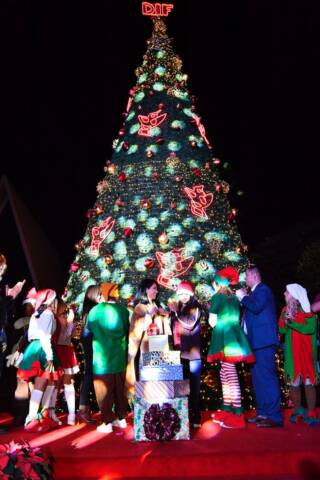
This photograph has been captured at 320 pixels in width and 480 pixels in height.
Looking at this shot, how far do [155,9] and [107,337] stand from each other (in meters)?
6.66

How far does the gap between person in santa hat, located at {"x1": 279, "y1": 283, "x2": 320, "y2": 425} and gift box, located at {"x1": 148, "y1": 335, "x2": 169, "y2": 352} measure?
1.60 m

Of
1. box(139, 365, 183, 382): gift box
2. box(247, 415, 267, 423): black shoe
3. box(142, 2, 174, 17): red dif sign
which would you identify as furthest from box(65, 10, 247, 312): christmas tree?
box(139, 365, 183, 382): gift box

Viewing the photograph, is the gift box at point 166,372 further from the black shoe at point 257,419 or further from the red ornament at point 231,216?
the red ornament at point 231,216

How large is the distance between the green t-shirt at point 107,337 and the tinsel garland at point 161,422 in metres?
0.72

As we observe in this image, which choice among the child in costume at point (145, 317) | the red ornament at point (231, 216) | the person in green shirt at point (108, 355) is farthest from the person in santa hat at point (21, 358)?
the red ornament at point (231, 216)

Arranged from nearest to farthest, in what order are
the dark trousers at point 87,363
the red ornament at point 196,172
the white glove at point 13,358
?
the dark trousers at point 87,363 < the white glove at point 13,358 < the red ornament at point 196,172

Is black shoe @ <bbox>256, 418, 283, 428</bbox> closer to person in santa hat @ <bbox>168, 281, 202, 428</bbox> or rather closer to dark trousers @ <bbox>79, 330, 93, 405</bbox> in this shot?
person in santa hat @ <bbox>168, 281, 202, 428</bbox>

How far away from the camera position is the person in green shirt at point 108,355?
16.9 feet

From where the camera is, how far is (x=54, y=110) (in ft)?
45.6

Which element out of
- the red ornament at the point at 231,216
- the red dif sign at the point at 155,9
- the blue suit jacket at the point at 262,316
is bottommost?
the blue suit jacket at the point at 262,316

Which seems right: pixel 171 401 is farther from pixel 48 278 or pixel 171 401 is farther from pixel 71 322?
pixel 48 278

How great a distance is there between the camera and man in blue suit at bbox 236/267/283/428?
515cm

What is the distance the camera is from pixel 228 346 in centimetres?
523

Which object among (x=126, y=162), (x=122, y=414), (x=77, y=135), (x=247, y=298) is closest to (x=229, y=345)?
(x=247, y=298)
